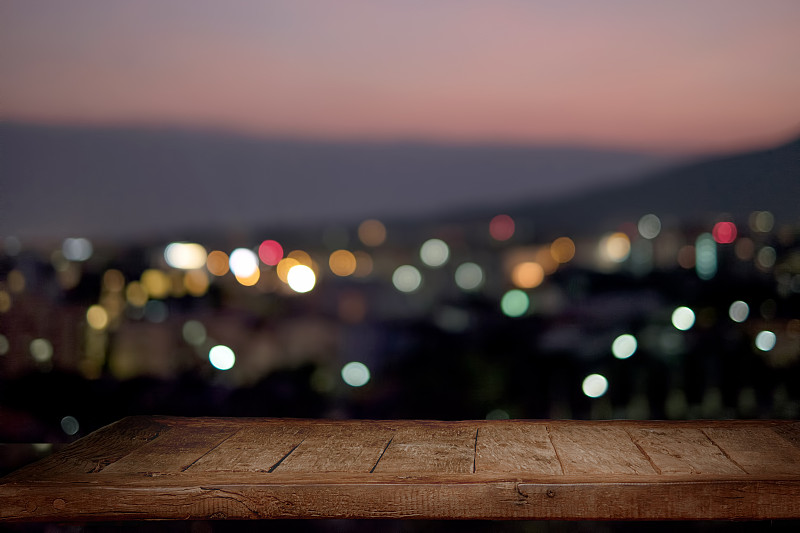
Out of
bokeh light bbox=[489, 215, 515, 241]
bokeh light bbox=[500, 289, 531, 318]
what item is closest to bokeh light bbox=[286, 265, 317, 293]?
bokeh light bbox=[489, 215, 515, 241]

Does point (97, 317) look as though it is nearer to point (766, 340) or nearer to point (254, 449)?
point (766, 340)

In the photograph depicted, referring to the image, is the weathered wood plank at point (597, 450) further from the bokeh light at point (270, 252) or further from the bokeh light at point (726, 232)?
the bokeh light at point (270, 252)

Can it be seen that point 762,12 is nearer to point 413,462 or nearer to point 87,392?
point 413,462

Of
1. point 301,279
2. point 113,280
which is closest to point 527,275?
point 301,279

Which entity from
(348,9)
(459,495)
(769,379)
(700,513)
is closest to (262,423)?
(459,495)

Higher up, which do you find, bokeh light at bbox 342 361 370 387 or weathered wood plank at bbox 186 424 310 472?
weathered wood plank at bbox 186 424 310 472

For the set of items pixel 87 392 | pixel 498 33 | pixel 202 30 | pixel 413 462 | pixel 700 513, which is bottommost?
pixel 87 392

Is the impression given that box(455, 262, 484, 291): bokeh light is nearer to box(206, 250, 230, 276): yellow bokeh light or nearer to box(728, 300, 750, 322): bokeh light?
box(728, 300, 750, 322): bokeh light
